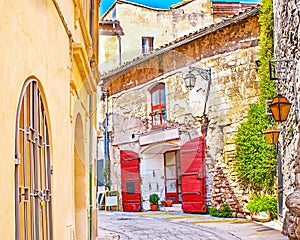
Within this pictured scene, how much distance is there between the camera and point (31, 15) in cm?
380

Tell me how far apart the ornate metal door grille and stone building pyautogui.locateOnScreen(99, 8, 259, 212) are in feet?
31.0

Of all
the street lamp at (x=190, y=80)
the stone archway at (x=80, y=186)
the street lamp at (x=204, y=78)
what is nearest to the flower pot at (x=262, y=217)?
the street lamp at (x=204, y=78)

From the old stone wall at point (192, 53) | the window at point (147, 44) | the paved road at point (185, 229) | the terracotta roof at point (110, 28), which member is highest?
the terracotta roof at point (110, 28)

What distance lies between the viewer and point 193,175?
15195mm

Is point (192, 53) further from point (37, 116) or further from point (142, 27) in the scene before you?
point (37, 116)

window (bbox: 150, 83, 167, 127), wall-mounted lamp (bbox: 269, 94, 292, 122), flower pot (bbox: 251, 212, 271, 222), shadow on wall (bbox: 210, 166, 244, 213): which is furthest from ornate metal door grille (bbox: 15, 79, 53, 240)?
Answer: window (bbox: 150, 83, 167, 127)

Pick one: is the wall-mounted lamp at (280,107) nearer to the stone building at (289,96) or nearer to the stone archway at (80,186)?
the stone building at (289,96)

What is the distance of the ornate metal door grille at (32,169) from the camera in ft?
11.6

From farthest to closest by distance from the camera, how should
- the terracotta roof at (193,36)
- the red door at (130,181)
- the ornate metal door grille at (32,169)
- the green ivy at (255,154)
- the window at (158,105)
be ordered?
the red door at (130,181)
the window at (158,105)
the terracotta roof at (193,36)
the green ivy at (255,154)
the ornate metal door grille at (32,169)

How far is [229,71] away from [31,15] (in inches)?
419

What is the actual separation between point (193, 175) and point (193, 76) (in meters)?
2.86

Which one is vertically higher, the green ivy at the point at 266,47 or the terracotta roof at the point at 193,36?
the terracotta roof at the point at 193,36

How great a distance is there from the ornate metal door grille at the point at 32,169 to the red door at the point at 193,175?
1060 cm

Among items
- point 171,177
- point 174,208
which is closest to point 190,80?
point 171,177
